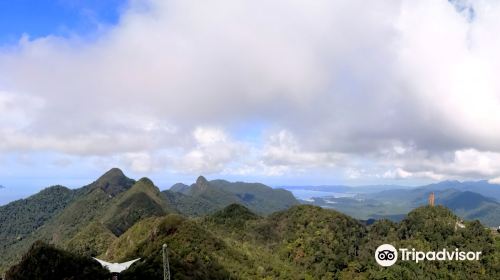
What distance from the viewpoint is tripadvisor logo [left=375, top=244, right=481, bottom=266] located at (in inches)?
3770

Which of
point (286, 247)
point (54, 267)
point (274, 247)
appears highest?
point (54, 267)

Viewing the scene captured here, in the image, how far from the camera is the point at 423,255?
97.9m

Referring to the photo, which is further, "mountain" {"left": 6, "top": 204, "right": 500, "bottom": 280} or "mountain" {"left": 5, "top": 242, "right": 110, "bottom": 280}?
"mountain" {"left": 6, "top": 204, "right": 500, "bottom": 280}

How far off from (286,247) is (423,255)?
103 feet

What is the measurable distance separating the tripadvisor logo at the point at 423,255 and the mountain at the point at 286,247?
128cm

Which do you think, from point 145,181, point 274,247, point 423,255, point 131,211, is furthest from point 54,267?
point 145,181

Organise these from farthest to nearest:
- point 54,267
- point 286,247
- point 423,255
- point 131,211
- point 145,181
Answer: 1. point 145,181
2. point 131,211
3. point 286,247
4. point 423,255
5. point 54,267

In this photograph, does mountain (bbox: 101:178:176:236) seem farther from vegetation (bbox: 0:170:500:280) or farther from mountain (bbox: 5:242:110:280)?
→ mountain (bbox: 5:242:110:280)

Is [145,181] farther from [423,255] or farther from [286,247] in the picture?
[423,255]

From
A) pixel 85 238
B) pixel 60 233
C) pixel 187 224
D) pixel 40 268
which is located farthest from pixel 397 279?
pixel 60 233

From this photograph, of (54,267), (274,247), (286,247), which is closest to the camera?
(54,267)

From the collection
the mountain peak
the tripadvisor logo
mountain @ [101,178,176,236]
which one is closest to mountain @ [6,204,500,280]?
the tripadvisor logo

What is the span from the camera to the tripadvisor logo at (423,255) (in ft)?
314

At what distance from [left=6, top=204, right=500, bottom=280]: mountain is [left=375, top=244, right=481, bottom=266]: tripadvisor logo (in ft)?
4.19
